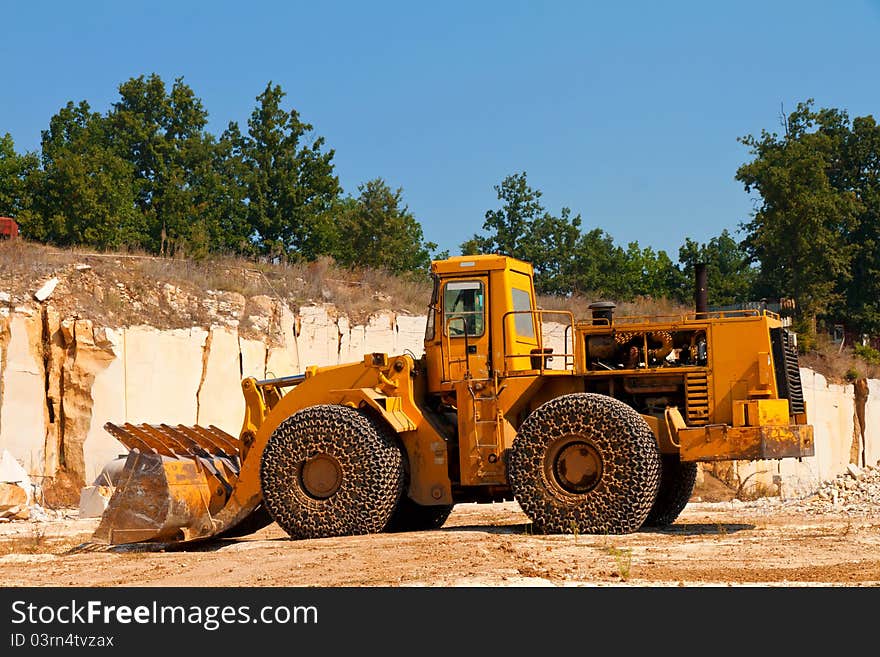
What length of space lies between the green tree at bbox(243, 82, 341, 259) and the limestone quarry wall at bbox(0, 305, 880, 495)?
18.3 m

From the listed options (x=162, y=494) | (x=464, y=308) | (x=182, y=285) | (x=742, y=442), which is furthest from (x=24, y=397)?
(x=742, y=442)

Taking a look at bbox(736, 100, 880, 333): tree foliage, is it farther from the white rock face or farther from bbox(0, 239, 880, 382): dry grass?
the white rock face

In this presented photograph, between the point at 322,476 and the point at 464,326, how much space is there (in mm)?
2575

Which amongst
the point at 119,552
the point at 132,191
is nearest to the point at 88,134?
the point at 132,191

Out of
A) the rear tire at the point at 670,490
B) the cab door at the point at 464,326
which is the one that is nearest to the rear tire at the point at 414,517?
the cab door at the point at 464,326

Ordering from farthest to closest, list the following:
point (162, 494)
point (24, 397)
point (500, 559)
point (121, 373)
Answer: point (121, 373) → point (24, 397) → point (162, 494) → point (500, 559)

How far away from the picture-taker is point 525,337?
15.9 meters

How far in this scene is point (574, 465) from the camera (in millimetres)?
14562

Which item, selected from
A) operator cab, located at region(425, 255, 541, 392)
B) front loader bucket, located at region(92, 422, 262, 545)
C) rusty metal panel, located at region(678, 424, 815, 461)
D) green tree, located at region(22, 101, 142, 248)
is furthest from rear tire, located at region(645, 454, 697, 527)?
green tree, located at region(22, 101, 142, 248)

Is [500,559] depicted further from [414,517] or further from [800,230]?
[800,230]

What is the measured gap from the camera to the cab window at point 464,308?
1574 cm

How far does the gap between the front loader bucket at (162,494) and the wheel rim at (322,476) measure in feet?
3.94
